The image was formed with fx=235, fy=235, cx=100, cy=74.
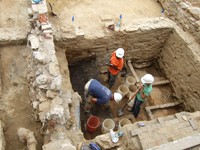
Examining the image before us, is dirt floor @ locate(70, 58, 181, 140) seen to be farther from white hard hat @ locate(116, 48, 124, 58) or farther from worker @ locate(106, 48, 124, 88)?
white hard hat @ locate(116, 48, 124, 58)

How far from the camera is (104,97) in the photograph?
210 inches

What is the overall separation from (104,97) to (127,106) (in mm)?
1357

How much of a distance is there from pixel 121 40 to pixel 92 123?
8.33ft

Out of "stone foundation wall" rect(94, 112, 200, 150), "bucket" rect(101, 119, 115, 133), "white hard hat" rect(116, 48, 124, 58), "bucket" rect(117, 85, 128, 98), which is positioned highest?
"white hard hat" rect(116, 48, 124, 58)

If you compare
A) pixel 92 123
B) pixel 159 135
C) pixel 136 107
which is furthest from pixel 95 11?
pixel 159 135

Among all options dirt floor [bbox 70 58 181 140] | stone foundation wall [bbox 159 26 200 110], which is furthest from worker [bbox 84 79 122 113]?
stone foundation wall [bbox 159 26 200 110]

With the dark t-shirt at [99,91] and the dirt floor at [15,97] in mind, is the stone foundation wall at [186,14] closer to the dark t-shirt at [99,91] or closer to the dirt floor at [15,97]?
the dark t-shirt at [99,91]

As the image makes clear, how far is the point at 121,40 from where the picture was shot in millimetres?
6734

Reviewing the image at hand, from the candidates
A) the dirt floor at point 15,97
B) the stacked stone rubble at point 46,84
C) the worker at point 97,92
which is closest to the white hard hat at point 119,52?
the worker at point 97,92

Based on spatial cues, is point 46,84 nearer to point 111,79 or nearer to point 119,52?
point 119,52

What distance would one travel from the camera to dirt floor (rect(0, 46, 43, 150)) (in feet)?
14.2

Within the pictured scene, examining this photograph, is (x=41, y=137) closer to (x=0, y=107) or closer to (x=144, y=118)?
(x=0, y=107)

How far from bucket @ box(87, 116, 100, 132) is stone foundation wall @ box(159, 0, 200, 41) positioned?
351cm

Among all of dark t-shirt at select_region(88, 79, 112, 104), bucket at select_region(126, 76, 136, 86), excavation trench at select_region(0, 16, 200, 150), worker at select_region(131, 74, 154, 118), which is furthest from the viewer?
bucket at select_region(126, 76, 136, 86)
